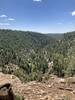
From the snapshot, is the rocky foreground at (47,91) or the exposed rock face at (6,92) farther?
the rocky foreground at (47,91)

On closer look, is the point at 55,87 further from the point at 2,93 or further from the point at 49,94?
the point at 2,93

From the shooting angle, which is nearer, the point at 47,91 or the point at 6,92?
the point at 6,92

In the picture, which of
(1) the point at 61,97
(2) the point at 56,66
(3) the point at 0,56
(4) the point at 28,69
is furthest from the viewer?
(3) the point at 0,56

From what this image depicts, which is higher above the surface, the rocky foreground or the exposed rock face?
the exposed rock face

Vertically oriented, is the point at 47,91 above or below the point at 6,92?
below

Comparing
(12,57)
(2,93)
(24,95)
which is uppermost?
(2,93)

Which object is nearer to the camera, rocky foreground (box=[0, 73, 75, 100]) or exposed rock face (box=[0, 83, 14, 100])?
exposed rock face (box=[0, 83, 14, 100])

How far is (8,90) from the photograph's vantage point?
8648mm

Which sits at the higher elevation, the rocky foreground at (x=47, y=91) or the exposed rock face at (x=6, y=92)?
the exposed rock face at (x=6, y=92)

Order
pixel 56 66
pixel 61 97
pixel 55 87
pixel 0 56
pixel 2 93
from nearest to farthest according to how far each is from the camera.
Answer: pixel 2 93 < pixel 61 97 < pixel 55 87 < pixel 56 66 < pixel 0 56

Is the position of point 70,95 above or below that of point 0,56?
above

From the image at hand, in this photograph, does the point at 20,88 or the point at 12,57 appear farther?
the point at 12,57

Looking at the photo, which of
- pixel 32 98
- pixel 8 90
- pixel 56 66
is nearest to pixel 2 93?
pixel 8 90

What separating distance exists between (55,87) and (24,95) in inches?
76.9
